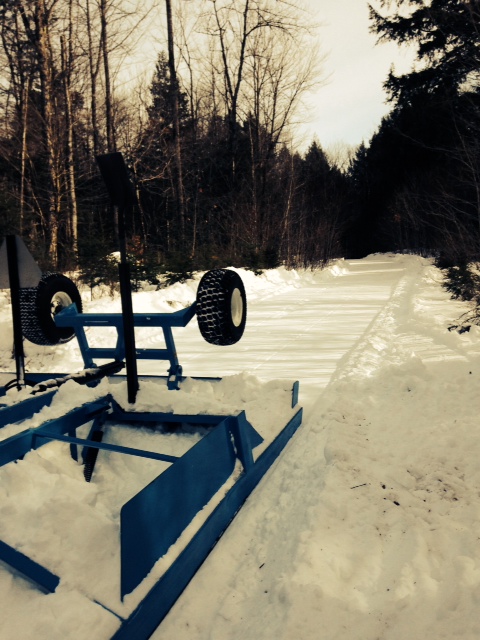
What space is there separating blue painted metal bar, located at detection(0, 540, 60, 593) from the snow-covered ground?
38mm

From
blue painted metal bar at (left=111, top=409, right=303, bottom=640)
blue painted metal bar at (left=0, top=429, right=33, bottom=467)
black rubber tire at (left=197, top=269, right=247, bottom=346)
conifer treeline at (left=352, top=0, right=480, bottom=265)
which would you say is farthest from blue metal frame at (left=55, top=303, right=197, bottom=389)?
conifer treeline at (left=352, top=0, right=480, bottom=265)

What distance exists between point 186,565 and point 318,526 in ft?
2.92

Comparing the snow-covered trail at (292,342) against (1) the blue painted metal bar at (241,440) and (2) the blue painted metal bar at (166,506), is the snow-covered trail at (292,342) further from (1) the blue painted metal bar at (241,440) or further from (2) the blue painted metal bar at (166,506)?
(2) the blue painted metal bar at (166,506)

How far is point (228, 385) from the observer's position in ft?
13.8

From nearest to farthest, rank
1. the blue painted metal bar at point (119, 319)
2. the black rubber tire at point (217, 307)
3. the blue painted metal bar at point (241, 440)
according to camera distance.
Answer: the blue painted metal bar at point (241, 440) < the black rubber tire at point (217, 307) < the blue painted metal bar at point (119, 319)

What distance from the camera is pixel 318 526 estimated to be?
2.64 meters

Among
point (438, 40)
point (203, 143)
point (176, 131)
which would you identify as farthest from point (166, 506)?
point (203, 143)

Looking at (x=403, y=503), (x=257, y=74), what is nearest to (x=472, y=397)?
(x=403, y=503)

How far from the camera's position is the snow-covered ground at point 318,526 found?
6.14 feet

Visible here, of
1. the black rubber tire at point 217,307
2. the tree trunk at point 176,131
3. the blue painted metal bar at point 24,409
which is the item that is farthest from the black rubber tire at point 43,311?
the tree trunk at point 176,131

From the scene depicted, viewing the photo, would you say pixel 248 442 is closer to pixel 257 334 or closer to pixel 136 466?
pixel 136 466

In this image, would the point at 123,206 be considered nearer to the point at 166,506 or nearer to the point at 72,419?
the point at 72,419

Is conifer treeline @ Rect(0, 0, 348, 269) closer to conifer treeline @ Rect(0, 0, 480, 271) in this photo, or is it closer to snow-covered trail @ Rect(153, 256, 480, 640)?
conifer treeline @ Rect(0, 0, 480, 271)

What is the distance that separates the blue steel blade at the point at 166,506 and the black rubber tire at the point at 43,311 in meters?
2.55
